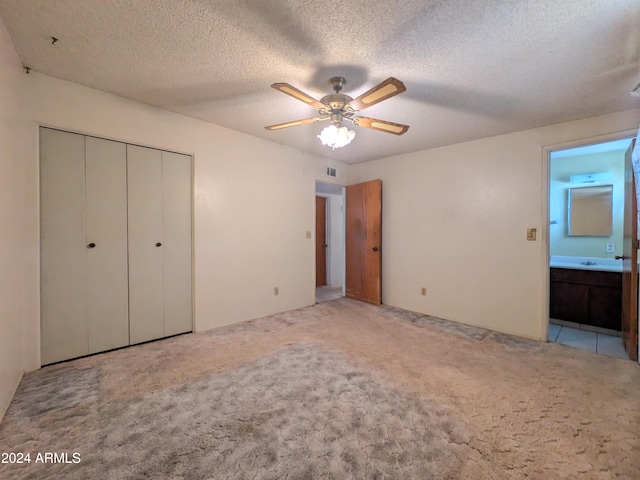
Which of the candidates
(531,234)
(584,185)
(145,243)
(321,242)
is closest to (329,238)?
(321,242)

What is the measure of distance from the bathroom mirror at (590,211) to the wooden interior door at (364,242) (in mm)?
2727

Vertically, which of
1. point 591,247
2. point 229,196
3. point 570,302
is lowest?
point 570,302

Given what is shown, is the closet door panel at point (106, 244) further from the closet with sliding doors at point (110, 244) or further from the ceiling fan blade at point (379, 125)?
the ceiling fan blade at point (379, 125)

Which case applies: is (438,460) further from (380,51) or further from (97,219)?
(97,219)

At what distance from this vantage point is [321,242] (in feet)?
19.2

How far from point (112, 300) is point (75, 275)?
0.36 m

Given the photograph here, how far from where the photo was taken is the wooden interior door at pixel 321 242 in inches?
229

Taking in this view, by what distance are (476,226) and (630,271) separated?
53.9 inches

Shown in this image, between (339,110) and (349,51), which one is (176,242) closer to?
(339,110)

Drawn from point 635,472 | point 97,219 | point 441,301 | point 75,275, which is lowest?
point 635,472

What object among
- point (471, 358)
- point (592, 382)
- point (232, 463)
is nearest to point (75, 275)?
point (232, 463)

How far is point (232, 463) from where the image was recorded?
4.33ft

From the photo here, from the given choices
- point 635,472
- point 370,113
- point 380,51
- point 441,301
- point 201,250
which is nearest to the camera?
point 635,472

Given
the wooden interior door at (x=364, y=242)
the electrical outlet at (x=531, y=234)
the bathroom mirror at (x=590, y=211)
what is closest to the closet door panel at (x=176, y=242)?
the wooden interior door at (x=364, y=242)
